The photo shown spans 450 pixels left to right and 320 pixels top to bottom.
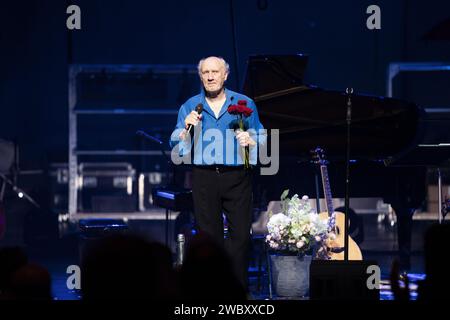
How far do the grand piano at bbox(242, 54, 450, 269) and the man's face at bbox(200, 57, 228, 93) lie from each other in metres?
1.52

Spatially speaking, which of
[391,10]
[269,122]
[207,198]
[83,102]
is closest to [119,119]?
[83,102]

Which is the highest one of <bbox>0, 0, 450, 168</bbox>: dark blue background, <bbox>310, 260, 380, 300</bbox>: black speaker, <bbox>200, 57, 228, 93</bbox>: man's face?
<bbox>0, 0, 450, 168</bbox>: dark blue background

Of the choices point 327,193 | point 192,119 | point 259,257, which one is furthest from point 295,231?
point 192,119

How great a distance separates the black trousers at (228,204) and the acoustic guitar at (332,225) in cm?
136

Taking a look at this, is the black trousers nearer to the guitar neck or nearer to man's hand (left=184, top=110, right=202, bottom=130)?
man's hand (left=184, top=110, right=202, bottom=130)

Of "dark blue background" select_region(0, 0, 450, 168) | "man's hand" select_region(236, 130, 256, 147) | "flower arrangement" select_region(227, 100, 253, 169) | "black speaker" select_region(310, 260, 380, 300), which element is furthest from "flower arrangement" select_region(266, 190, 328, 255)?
"dark blue background" select_region(0, 0, 450, 168)

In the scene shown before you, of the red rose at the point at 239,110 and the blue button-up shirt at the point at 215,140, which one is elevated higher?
the red rose at the point at 239,110

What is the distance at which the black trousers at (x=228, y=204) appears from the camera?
511 cm

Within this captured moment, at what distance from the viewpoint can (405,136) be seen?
22.5 ft

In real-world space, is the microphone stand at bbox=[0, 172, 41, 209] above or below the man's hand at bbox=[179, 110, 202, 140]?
below

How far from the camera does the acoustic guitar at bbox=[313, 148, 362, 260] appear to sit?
6.41 metres

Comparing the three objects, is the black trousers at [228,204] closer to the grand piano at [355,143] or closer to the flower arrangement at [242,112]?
the flower arrangement at [242,112]

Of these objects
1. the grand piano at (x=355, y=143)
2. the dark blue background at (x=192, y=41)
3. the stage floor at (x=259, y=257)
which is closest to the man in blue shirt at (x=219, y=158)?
the stage floor at (x=259, y=257)
